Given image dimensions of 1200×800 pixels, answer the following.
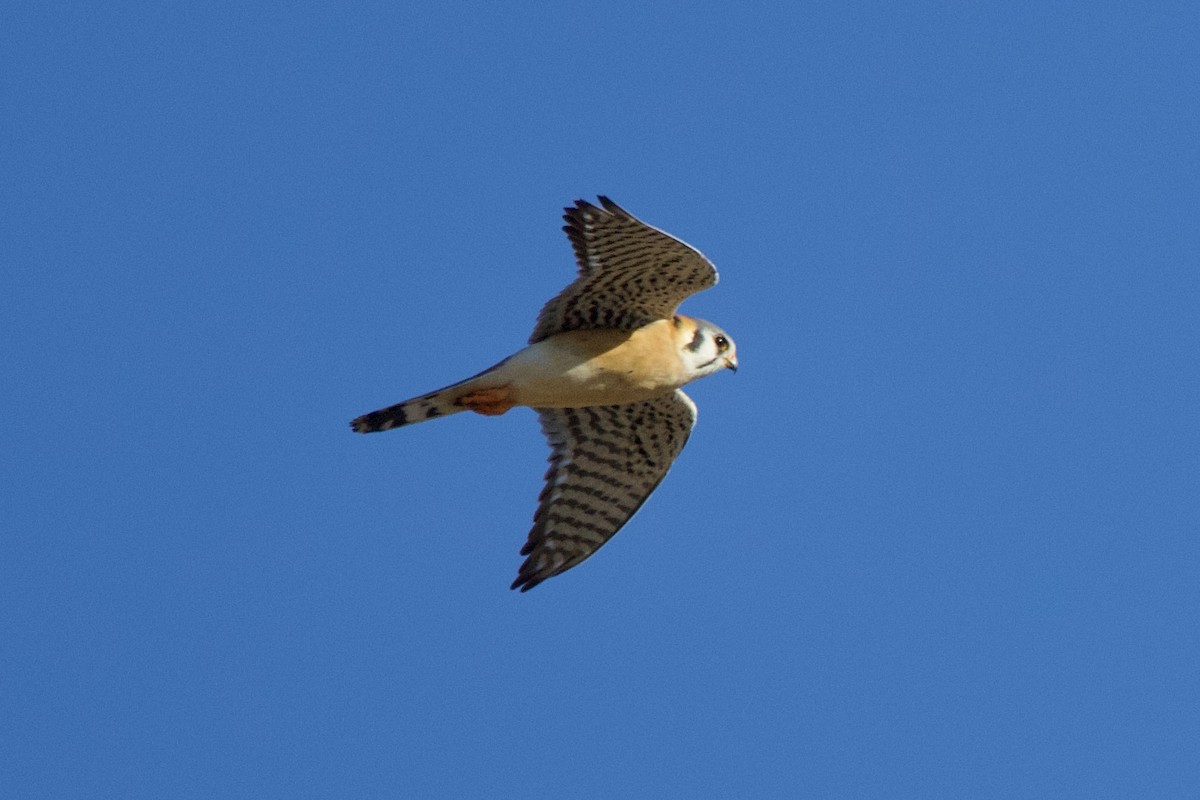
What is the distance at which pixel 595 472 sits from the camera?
45.4 ft

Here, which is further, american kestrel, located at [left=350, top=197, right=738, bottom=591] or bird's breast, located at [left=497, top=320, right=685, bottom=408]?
bird's breast, located at [left=497, top=320, right=685, bottom=408]

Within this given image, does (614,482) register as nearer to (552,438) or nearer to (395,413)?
(552,438)

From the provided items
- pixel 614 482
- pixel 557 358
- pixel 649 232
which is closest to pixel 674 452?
pixel 614 482

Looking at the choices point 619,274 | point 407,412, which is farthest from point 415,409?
point 619,274

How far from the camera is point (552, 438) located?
13930 mm

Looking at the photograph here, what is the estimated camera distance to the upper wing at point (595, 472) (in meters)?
13.7

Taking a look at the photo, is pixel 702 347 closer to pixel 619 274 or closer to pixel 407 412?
pixel 619 274

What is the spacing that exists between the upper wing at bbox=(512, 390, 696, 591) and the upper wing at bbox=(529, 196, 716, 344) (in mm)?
942

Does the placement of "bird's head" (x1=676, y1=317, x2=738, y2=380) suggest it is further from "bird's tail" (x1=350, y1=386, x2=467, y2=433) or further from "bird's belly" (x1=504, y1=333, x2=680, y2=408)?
"bird's tail" (x1=350, y1=386, x2=467, y2=433)

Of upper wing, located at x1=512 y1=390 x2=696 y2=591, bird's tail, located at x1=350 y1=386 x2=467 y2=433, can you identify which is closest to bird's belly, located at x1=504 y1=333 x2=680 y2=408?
bird's tail, located at x1=350 y1=386 x2=467 y2=433

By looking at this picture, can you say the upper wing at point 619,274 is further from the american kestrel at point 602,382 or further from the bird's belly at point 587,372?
the bird's belly at point 587,372

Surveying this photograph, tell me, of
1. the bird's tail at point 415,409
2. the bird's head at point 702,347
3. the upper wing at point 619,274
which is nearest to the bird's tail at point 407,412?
the bird's tail at point 415,409

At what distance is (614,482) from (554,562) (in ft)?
2.34

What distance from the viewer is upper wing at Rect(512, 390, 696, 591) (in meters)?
13.7
